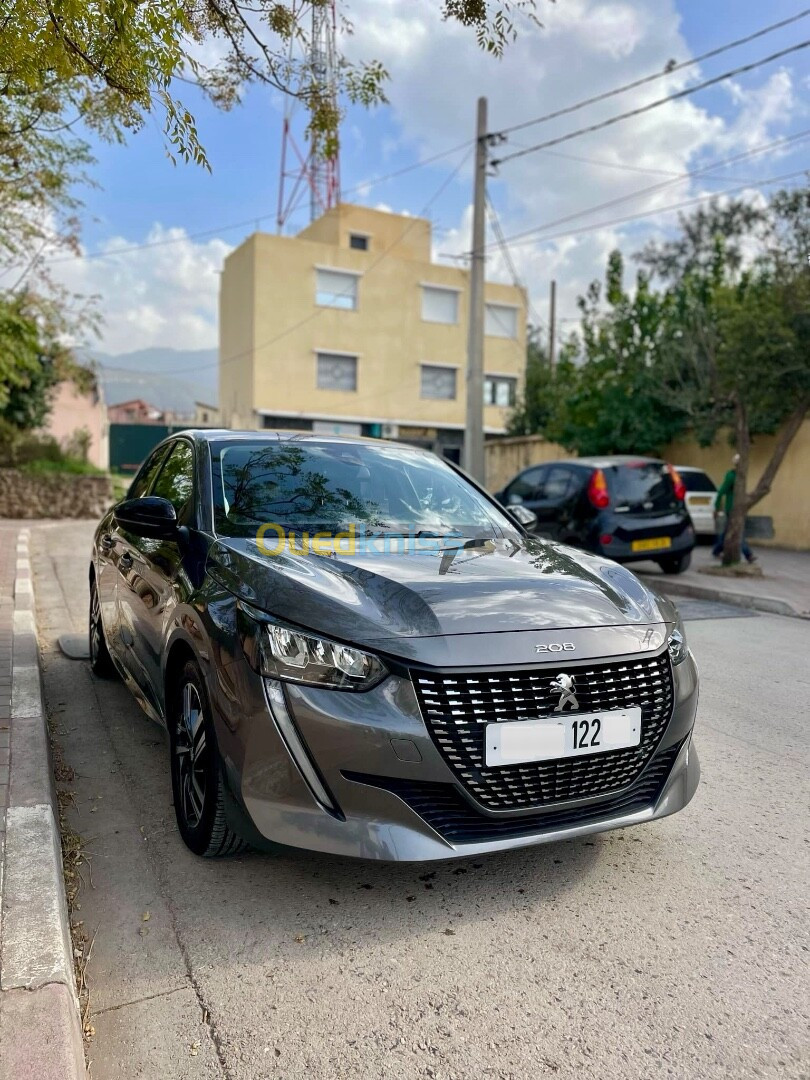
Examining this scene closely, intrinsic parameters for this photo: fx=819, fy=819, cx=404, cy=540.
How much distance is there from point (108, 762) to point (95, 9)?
133 inches

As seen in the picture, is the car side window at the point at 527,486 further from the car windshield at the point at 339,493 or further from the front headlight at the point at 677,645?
the front headlight at the point at 677,645

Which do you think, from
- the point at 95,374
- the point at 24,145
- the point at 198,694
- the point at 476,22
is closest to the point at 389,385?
the point at 95,374

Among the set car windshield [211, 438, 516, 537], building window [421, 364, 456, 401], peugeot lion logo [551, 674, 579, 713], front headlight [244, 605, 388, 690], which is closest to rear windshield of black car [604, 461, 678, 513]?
car windshield [211, 438, 516, 537]

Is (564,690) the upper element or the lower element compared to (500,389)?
lower

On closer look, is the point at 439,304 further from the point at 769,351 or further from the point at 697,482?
the point at 769,351

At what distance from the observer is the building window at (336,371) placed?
3244cm

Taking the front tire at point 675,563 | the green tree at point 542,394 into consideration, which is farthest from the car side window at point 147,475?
the green tree at point 542,394

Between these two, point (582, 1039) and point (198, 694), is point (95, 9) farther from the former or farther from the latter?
point (582, 1039)

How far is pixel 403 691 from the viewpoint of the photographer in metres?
2.38

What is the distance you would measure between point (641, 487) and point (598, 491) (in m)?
0.60

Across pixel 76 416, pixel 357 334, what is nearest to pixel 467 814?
pixel 76 416

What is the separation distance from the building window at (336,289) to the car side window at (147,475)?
93.5 feet

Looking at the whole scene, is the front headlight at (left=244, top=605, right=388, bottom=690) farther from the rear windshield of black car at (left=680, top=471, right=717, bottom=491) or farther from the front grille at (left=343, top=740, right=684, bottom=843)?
the rear windshield of black car at (left=680, top=471, right=717, bottom=491)

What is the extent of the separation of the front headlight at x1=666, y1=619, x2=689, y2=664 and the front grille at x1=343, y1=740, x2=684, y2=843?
45cm
